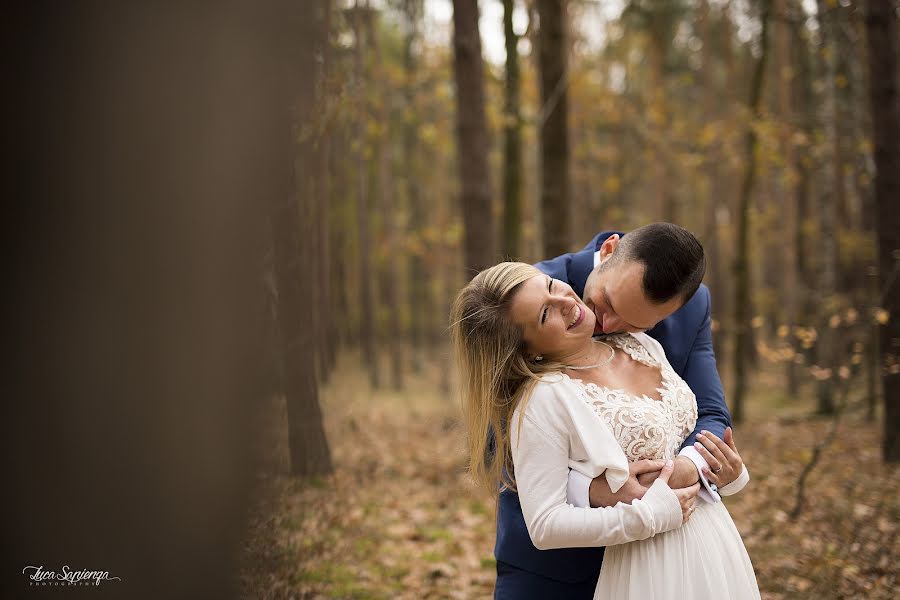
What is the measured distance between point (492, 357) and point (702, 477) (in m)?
0.77

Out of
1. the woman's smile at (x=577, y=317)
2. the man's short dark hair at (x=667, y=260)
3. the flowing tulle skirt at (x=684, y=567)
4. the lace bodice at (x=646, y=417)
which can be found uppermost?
the man's short dark hair at (x=667, y=260)

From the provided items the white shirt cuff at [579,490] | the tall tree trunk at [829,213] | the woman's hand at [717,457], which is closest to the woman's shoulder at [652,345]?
the woman's hand at [717,457]

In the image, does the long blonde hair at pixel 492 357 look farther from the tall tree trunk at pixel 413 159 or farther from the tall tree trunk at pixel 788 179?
the tall tree trunk at pixel 413 159

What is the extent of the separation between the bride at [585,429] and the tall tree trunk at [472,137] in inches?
158

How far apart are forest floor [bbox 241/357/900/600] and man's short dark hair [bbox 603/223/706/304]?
1.38 meters

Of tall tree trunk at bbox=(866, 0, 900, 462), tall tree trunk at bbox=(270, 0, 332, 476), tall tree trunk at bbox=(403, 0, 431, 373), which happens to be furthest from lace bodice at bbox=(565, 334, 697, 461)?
tall tree trunk at bbox=(403, 0, 431, 373)

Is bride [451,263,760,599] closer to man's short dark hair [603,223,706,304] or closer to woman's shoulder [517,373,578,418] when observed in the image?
woman's shoulder [517,373,578,418]

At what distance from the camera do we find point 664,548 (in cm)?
228

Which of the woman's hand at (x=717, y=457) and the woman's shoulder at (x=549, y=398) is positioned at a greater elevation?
the woman's shoulder at (x=549, y=398)

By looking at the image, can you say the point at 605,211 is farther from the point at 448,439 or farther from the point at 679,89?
the point at 448,439

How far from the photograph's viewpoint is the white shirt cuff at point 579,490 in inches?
87.4

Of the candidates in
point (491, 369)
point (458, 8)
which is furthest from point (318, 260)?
point (458, 8)

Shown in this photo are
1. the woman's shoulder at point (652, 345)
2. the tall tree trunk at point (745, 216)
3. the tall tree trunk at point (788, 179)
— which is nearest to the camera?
the woman's shoulder at point (652, 345)

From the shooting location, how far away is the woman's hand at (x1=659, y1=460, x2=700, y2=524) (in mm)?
2238
